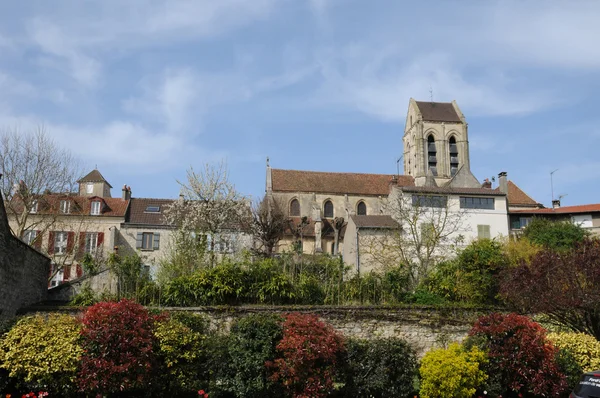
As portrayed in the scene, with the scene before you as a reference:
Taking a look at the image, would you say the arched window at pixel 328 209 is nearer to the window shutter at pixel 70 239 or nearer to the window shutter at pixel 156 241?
the window shutter at pixel 156 241

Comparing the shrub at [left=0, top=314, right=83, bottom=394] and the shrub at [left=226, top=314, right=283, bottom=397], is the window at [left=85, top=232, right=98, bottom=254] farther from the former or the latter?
the shrub at [left=226, top=314, right=283, bottom=397]

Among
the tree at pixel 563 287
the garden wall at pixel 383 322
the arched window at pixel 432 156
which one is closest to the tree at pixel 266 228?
the garden wall at pixel 383 322

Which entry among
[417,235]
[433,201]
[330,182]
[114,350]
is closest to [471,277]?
[417,235]

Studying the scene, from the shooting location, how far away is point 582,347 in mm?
13742

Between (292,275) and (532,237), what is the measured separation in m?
19.8

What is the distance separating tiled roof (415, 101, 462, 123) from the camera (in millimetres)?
64062

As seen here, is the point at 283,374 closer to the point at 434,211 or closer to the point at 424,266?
the point at 424,266

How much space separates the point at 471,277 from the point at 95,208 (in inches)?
1069

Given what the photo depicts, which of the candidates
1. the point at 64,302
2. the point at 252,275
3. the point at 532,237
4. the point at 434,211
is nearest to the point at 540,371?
the point at 252,275

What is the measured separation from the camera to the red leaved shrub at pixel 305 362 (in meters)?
12.2

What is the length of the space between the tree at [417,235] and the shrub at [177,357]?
12.7m

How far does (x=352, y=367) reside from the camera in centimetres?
1298

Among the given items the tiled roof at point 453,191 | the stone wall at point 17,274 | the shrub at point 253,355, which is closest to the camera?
the shrub at point 253,355

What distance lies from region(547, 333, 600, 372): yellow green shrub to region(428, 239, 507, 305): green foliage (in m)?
5.08
